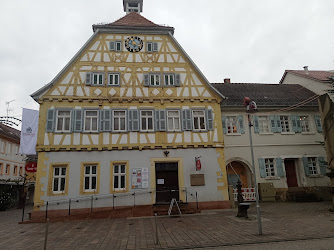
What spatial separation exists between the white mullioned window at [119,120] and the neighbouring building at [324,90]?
11726 mm

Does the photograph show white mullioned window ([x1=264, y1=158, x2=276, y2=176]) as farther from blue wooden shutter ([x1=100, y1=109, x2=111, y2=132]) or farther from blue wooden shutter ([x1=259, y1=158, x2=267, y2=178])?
blue wooden shutter ([x1=100, y1=109, x2=111, y2=132])

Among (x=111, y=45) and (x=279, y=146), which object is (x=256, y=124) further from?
(x=111, y=45)

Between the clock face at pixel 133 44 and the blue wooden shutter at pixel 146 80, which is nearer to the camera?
the blue wooden shutter at pixel 146 80

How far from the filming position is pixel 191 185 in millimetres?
15375

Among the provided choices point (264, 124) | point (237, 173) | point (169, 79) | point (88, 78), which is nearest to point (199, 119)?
point (169, 79)

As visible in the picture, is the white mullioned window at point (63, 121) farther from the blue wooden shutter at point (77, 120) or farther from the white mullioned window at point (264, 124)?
the white mullioned window at point (264, 124)

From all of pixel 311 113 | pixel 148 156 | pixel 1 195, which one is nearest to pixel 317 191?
pixel 311 113

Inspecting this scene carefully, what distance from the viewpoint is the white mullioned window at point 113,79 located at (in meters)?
16.3

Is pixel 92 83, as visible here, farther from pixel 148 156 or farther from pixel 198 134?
pixel 198 134

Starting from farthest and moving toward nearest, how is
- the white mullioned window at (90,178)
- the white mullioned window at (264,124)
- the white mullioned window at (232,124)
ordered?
1. the white mullioned window at (264,124)
2. the white mullioned window at (232,124)
3. the white mullioned window at (90,178)

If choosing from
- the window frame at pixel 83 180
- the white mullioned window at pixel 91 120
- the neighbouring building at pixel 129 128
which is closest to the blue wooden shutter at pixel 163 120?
the neighbouring building at pixel 129 128

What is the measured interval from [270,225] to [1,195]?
23892mm

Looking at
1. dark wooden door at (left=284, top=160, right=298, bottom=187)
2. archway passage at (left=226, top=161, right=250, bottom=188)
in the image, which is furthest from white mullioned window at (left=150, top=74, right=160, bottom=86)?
dark wooden door at (left=284, top=160, right=298, bottom=187)

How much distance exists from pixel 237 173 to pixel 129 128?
382 inches
